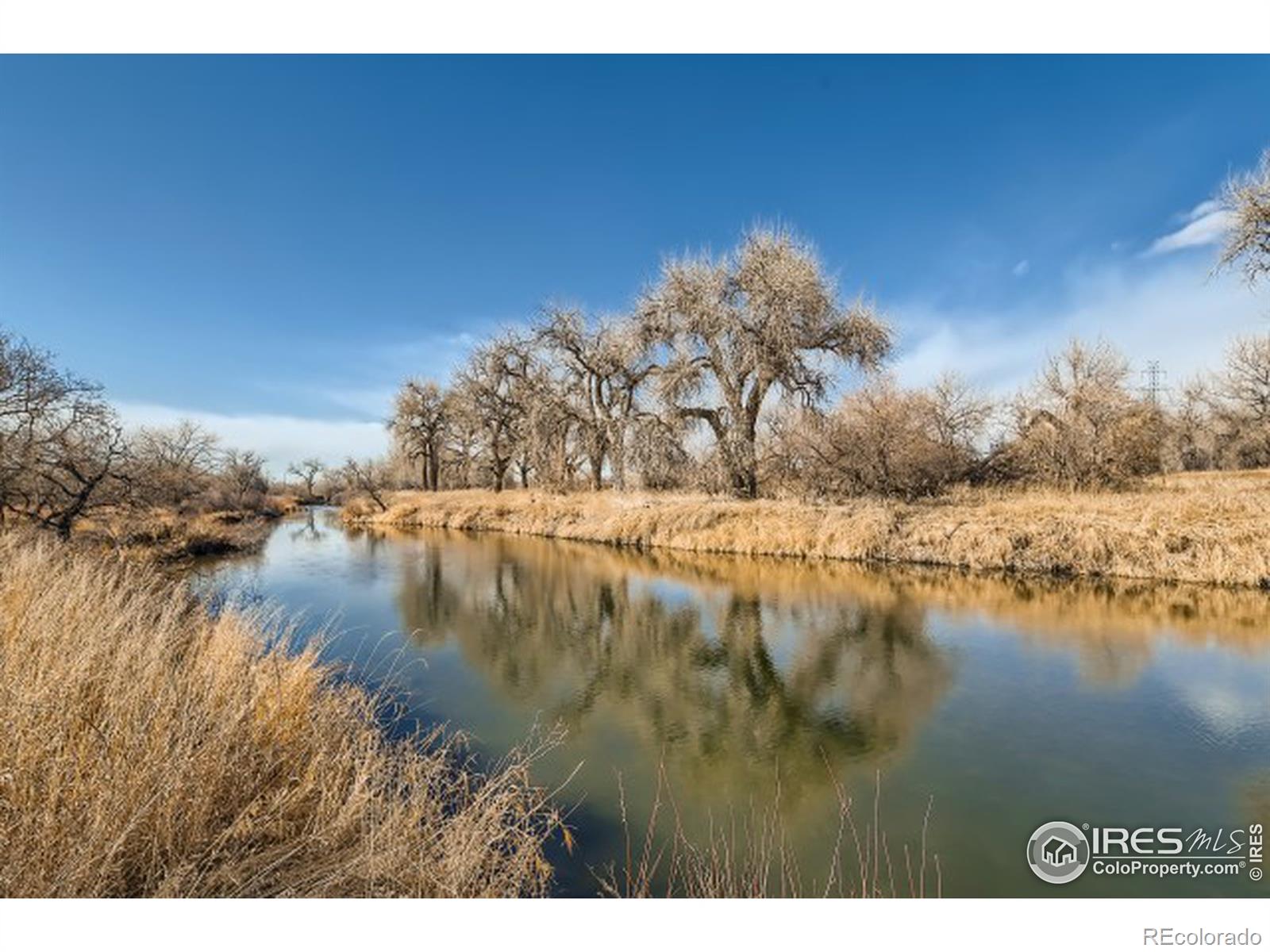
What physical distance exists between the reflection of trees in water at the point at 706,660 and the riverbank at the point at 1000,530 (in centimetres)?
464

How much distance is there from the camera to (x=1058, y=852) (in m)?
4.14

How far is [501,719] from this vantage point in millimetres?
6613

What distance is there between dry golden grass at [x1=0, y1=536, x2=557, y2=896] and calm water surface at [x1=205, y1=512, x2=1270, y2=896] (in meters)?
1.05

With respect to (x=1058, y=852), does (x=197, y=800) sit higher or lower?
higher

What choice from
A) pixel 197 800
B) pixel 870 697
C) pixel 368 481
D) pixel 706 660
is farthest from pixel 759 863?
pixel 368 481

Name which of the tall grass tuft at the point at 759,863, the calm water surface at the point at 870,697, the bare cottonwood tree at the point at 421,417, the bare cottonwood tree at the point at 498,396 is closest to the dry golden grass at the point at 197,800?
the tall grass tuft at the point at 759,863

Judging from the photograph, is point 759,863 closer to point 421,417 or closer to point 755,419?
point 755,419

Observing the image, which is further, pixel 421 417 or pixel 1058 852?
pixel 421 417

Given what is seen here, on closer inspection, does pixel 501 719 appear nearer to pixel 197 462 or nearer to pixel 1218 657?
pixel 1218 657

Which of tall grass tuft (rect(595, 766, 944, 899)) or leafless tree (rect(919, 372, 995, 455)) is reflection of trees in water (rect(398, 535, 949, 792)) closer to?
tall grass tuft (rect(595, 766, 944, 899))

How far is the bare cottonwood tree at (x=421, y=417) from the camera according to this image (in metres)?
48.0

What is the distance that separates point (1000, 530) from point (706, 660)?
9972 mm

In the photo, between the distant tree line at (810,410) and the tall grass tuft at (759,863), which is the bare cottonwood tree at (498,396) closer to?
the distant tree line at (810,410)

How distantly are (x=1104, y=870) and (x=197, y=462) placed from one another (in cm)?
4612
